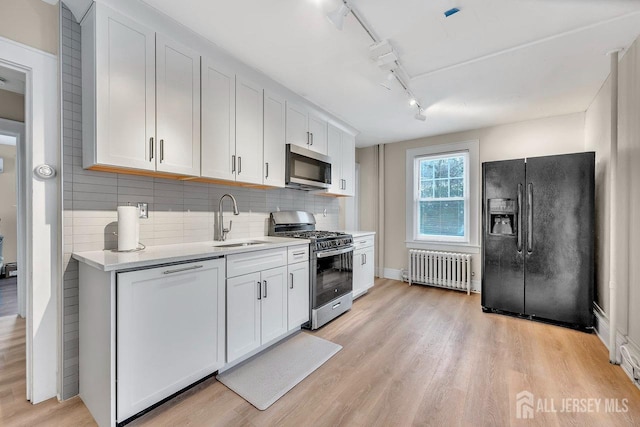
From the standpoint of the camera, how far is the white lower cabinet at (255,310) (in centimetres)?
203

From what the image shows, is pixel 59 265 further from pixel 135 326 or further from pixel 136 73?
pixel 136 73

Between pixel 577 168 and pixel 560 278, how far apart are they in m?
Result: 1.18

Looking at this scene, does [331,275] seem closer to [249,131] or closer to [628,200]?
[249,131]

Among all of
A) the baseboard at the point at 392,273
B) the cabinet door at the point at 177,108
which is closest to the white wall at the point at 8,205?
the cabinet door at the point at 177,108

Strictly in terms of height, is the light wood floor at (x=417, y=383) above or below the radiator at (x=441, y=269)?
below

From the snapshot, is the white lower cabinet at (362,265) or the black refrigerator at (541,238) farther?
the white lower cabinet at (362,265)

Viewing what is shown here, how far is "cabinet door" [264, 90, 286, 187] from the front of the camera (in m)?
2.79

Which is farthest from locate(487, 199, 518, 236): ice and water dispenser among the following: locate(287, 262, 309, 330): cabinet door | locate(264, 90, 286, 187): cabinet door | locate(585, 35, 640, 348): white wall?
locate(264, 90, 286, 187): cabinet door

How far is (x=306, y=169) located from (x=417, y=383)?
2.37 m

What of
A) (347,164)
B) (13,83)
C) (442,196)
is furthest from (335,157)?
(13,83)

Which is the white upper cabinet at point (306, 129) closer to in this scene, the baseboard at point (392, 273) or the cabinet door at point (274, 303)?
the cabinet door at point (274, 303)

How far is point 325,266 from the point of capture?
2969 mm

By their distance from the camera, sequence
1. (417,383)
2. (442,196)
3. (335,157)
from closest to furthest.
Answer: (417,383)
(335,157)
(442,196)

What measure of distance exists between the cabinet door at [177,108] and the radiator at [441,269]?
3723 millimetres
